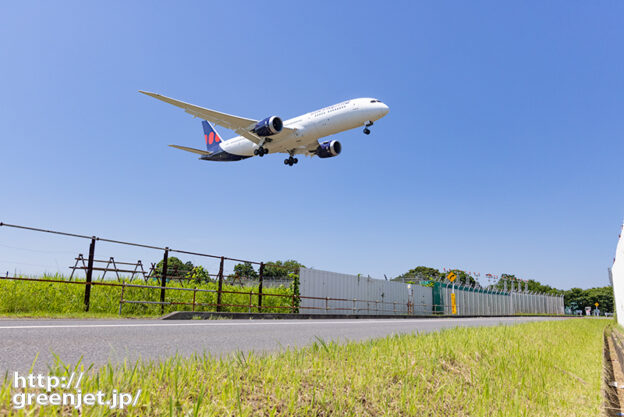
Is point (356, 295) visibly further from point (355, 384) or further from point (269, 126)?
point (355, 384)

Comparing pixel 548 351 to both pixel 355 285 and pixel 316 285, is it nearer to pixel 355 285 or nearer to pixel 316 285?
pixel 316 285

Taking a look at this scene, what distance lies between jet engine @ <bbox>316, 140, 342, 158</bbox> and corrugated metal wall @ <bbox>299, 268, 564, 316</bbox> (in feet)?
30.3

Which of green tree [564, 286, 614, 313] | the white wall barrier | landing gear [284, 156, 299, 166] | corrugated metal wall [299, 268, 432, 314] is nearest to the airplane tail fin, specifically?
landing gear [284, 156, 299, 166]

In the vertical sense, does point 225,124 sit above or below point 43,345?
above

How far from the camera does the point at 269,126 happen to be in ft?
82.1

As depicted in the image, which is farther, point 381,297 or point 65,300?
point 381,297

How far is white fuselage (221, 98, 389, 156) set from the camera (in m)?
24.9

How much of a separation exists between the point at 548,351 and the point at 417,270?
4323 inches

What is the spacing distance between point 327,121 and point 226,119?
6.72 metres

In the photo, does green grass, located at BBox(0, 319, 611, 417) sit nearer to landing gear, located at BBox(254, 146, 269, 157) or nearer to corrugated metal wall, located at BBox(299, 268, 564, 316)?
corrugated metal wall, located at BBox(299, 268, 564, 316)

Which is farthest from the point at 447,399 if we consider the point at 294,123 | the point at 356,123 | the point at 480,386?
the point at 294,123

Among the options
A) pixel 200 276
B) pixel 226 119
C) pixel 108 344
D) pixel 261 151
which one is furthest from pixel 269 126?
pixel 108 344

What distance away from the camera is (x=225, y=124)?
27578 millimetres

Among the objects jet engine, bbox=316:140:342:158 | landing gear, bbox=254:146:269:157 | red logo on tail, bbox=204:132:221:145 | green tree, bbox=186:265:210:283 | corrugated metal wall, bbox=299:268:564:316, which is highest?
red logo on tail, bbox=204:132:221:145
